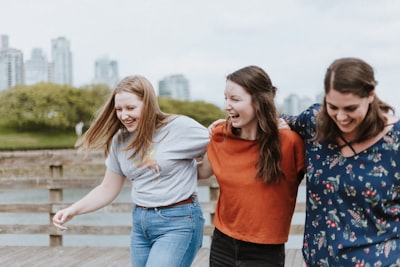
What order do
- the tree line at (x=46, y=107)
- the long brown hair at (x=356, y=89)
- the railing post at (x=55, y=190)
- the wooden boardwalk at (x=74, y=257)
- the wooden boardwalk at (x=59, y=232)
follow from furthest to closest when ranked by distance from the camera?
the tree line at (x=46, y=107) → the railing post at (x=55, y=190) → the wooden boardwalk at (x=59, y=232) → the wooden boardwalk at (x=74, y=257) → the long brown hair at (x=356, y=89)

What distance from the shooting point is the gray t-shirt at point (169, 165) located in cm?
272

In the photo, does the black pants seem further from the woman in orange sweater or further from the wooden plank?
the wooden plank

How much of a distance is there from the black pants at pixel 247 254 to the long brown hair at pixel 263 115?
26 cm

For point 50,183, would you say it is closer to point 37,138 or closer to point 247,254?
point 247,254

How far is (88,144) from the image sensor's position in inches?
114

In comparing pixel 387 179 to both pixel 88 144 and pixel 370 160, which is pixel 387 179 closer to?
pixel 370 160

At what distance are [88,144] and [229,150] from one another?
73 cm

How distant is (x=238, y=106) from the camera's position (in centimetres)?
238

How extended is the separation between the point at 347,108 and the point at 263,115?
45 cm

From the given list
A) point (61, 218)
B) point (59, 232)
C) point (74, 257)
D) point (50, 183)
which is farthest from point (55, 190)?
point (61, 218)

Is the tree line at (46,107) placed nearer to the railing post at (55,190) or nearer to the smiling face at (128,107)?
the railing post at (55,190)

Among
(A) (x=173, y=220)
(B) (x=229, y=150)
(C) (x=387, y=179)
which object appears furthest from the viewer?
(A) (x=173, y=220)

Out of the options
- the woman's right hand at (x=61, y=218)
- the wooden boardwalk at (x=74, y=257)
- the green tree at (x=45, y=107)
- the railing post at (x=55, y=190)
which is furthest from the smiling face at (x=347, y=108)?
the green tree at (x=45, y=107)

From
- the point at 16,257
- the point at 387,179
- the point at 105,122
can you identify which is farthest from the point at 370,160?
the point at 16,257
